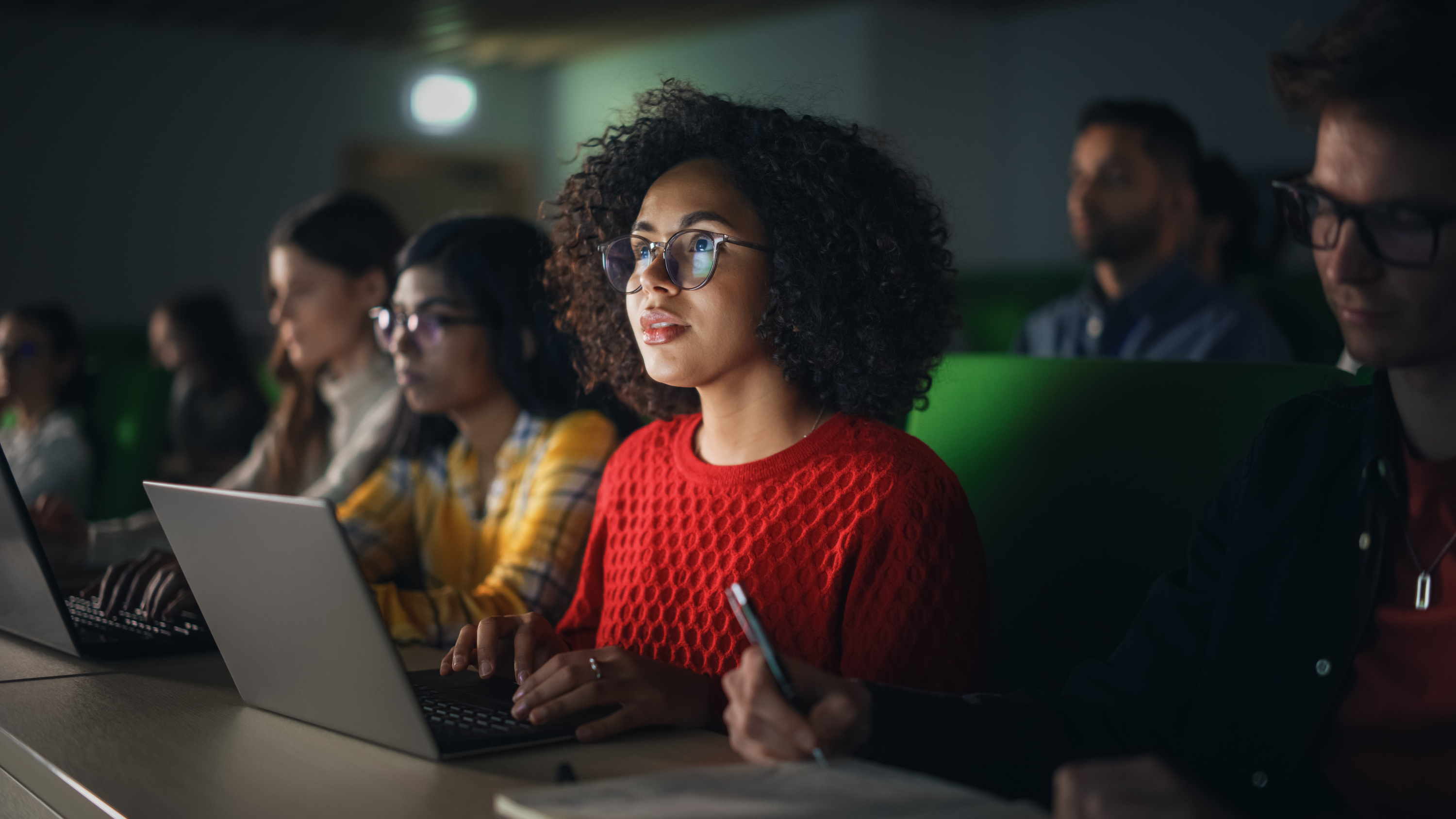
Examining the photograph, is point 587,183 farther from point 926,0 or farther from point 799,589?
point 926,0

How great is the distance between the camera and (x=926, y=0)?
22.6 ft

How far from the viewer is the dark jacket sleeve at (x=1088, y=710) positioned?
2.85 feet

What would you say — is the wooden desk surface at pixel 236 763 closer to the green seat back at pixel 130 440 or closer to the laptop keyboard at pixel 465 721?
the laptop keyboard at pixel 465 721

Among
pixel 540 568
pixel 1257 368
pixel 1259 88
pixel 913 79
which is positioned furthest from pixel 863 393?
pixel 913 79

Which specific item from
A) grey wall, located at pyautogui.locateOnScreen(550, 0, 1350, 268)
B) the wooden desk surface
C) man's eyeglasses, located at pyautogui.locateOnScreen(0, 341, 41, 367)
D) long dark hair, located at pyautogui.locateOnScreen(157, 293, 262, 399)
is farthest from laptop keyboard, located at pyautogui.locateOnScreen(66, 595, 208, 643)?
grey wall, located at pyautogui.locateOnScreen(550, 0, 1350, 268)

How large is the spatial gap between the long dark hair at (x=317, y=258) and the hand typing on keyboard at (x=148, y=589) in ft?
3.06

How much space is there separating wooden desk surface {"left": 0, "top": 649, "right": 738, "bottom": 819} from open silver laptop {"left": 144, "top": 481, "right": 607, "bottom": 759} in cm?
1

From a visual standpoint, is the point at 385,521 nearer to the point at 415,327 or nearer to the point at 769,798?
the point at 415,327

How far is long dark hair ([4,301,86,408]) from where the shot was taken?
317cm

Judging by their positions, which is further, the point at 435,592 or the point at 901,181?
the point at 435,592

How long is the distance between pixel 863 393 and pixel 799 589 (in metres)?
0.22

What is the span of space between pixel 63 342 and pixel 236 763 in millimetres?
2705

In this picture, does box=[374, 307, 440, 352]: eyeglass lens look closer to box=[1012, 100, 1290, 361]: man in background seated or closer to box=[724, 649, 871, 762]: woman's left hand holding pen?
box=[724, 649, 871, 762]: woman's left hand holding pen

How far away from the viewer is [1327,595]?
895mm
